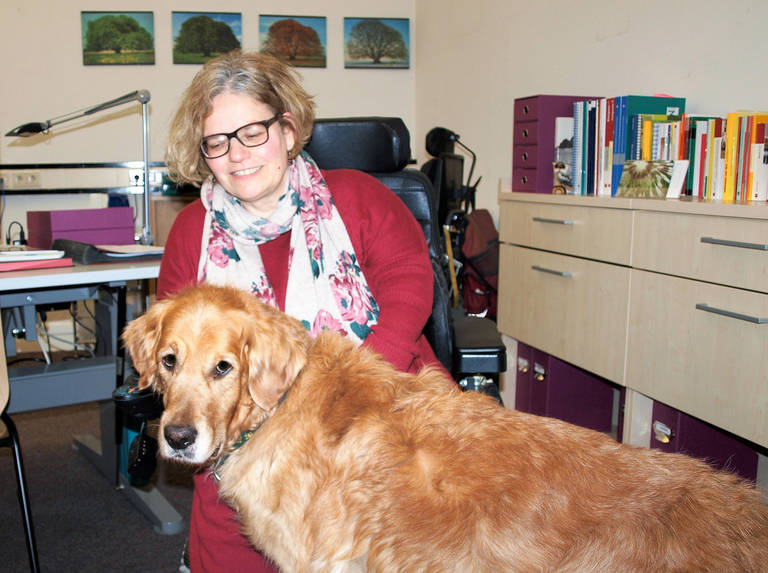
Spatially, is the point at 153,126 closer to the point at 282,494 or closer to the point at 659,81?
the point at 659,81

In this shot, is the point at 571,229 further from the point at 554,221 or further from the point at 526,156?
the point at 526,156

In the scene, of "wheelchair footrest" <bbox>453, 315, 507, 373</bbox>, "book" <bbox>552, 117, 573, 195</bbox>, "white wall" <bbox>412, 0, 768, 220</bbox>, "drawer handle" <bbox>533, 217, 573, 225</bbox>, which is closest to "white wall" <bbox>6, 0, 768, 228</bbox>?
"white wall" <bbox>412, 0, 768, 220</bbox>

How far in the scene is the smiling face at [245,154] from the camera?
5.43 feet

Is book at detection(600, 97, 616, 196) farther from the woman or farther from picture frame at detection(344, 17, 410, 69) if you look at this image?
picture frame at detection(344, 17, 410, 69)

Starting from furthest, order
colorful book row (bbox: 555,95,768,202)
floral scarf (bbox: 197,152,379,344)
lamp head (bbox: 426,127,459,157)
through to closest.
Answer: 1. lamp head (bbox: 426,127,459,157)
2. colorful book row (bbox: 555,95,768,202)
3. floral scarf (bbox: 197,152,379,344)

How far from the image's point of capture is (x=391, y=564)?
102 centimetres

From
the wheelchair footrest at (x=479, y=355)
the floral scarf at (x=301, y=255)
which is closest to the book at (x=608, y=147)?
the wheelchair footrest at (x=479, y=355)

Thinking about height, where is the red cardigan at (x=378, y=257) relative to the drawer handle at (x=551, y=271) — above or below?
above

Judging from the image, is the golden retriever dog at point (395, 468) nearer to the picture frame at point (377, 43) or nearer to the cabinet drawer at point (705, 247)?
the cabinet drawer at point (705, 247)

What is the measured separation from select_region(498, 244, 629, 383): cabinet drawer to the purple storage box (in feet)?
5.61

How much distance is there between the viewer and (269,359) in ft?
4.14

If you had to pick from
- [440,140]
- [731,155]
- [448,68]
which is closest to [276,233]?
[731,155]

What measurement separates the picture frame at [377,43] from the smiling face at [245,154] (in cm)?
398

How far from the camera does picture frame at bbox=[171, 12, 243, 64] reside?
5.07 m
